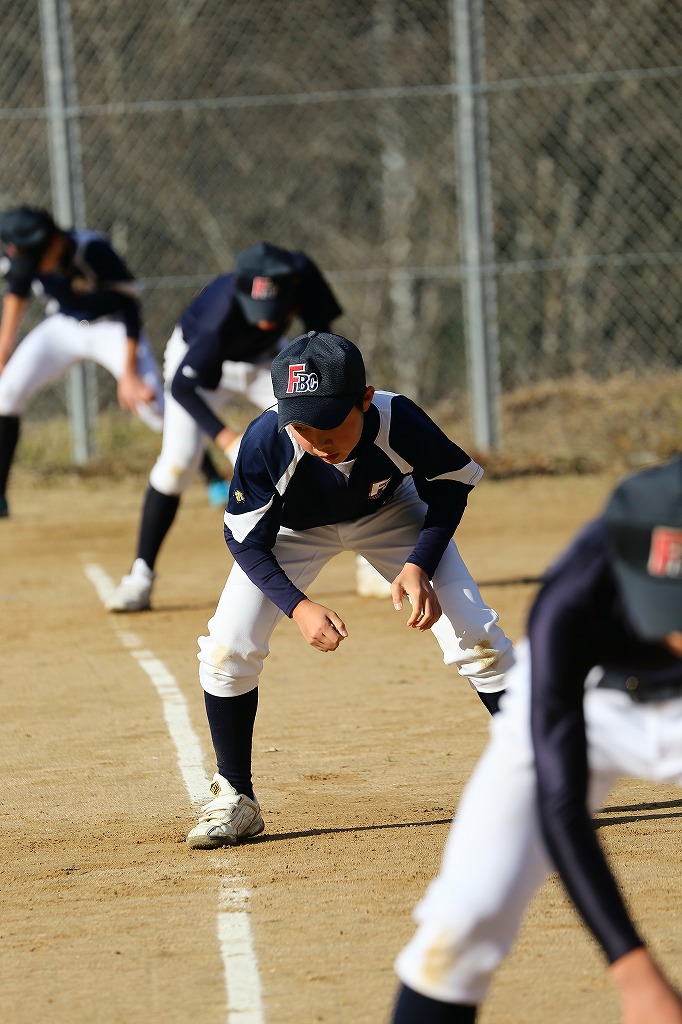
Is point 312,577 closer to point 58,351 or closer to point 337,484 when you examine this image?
point 337,484

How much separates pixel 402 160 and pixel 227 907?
1304 cm

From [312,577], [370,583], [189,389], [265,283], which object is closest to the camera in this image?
[312,577]

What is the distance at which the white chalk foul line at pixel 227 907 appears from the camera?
11.5 feet

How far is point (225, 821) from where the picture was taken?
15.2 ft

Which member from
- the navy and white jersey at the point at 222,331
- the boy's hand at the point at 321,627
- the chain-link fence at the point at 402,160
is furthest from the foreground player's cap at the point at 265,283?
the chain-link fence at the point at 402,160

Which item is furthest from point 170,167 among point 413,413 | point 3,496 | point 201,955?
point 201,955

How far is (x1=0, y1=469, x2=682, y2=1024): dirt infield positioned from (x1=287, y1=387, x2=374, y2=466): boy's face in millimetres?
1230

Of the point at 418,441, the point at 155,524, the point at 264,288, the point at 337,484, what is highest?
the point at 418,441

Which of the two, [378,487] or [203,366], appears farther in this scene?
[203,366]

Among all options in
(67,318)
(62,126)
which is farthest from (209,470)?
(62,126)

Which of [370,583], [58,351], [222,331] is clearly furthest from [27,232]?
[370,583]

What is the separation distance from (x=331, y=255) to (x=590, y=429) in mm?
3921

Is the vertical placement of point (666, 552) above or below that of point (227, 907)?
above

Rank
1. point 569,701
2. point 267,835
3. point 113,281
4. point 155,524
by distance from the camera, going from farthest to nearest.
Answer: point 113,281 < point 155,524 < point 267,835 < point 569,701
